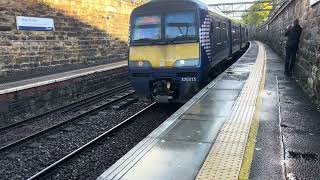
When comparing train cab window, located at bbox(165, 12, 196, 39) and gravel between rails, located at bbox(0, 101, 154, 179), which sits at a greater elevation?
train cab window, located at bbox(165, 12, 196, 39)

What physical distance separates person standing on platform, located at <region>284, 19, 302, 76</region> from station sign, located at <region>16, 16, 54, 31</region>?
930 centimetres

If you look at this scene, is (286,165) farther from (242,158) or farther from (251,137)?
(251,137)

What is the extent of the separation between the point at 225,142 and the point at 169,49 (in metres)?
4.45

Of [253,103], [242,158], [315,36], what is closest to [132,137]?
[253,103]

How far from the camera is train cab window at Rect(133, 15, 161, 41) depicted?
962cm

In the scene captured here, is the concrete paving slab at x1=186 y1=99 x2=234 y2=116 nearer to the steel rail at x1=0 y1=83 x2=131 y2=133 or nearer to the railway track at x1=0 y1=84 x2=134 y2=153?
the railway track at x1=0 y1=84 x2=134 y2=153

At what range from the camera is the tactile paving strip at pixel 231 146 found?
14.2 ft

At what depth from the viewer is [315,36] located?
9031mm

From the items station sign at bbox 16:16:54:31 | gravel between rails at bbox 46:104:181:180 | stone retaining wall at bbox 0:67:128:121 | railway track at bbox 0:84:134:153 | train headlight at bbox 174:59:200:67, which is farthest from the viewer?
station sign at bbox 16:16:54:31

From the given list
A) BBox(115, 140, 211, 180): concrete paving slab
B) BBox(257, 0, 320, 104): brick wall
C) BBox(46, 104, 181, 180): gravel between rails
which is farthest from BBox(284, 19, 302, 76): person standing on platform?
BBox(115, 140, 211, 180): concrete paving slab

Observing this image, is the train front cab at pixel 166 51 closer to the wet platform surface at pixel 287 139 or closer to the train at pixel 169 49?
the train at pixel 169 49

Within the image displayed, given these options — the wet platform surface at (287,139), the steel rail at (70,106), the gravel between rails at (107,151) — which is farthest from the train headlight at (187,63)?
the steel rail at (70,106)

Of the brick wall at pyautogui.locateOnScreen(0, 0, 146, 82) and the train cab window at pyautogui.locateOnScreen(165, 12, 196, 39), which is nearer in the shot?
the train cab window at pyautogui.locateOnScreen(165, 12, 196, 39)

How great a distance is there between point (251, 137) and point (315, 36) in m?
4.65
